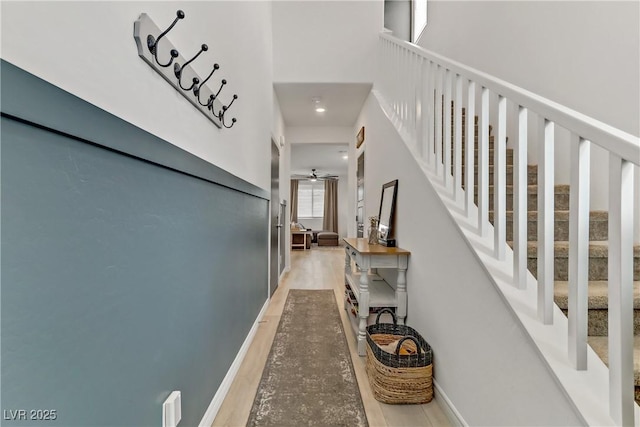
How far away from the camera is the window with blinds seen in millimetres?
11797

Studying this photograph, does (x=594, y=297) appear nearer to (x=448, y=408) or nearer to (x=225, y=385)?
(x=448, y=408)

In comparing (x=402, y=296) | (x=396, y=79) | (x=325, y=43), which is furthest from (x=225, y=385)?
(x=325, y=43)

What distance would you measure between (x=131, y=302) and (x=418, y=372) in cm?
146

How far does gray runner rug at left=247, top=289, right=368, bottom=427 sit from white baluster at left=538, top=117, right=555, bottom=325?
105 cm

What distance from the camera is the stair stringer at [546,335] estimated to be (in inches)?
30.2

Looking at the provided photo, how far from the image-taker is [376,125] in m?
3.34

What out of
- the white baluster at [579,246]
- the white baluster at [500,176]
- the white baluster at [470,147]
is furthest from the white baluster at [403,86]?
the white baluster at [579,246]

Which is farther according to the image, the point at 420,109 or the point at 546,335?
the point at 420,109

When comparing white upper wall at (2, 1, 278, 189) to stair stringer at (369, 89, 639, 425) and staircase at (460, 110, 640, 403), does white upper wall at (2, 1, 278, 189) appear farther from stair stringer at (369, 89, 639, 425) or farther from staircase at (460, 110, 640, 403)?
staircase at (460, 110, 640, 403)

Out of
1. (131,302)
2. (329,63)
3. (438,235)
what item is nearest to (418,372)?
(438,235)

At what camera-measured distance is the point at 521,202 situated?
42.7 inches

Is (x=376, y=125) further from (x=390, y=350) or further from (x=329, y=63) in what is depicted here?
(x=390, y=350)

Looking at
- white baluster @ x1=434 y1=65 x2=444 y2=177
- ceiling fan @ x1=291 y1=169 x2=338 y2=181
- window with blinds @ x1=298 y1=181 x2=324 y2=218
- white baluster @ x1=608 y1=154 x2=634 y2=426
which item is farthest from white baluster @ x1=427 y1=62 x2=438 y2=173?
window with blinds @ x1=298 y1=181 x2=324 y2=218

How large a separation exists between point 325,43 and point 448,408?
3823mm
